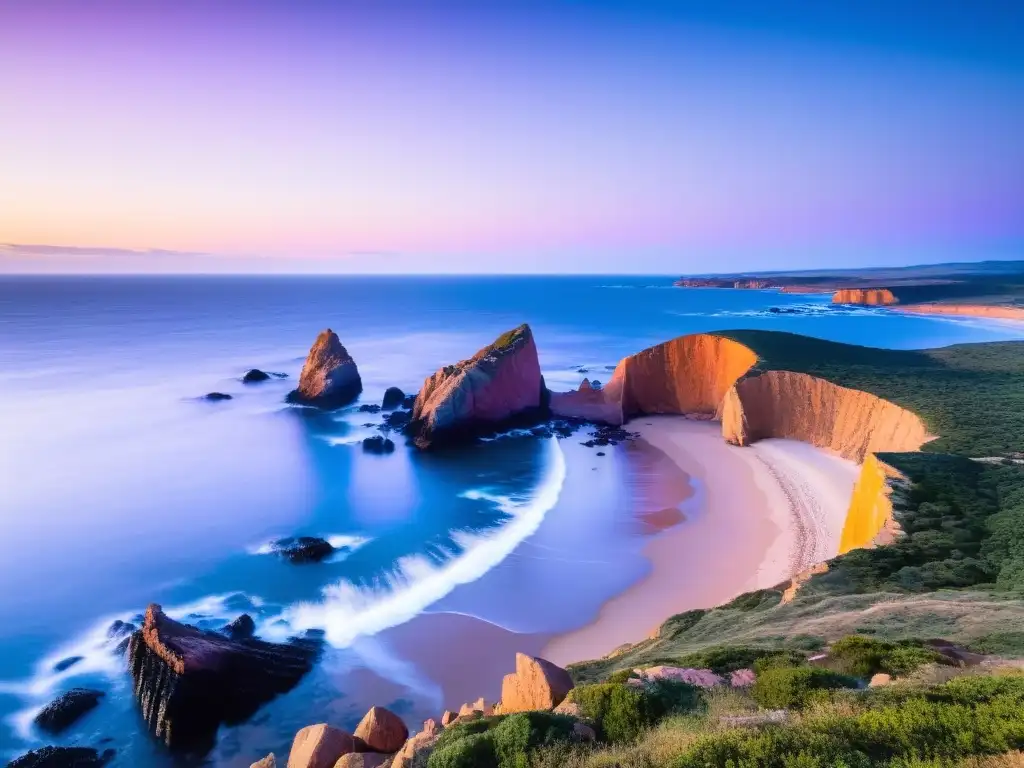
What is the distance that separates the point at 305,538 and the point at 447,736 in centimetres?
1728

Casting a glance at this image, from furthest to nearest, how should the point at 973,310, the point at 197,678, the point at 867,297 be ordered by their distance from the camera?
1. the point at 867,297
2. the point at 973,310
3. the point at 197,678

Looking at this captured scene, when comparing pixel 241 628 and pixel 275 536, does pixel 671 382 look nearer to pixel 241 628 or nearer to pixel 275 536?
pixel 275 536

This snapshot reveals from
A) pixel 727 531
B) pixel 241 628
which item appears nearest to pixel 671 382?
pixel 727 531

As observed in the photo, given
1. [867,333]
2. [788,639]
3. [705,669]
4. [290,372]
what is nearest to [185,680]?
[705,669]

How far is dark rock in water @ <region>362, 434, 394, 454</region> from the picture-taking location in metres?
36.8

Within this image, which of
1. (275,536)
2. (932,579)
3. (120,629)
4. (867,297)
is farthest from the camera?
(867,297)

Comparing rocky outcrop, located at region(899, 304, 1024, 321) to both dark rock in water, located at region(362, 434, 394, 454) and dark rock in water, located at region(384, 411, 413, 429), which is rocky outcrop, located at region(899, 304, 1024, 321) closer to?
dark rock in water, located at region(384, 411, 413, 429)

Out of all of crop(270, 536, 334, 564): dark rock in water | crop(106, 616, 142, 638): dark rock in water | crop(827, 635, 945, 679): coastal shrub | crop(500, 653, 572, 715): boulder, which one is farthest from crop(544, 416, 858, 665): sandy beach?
crop(106, 616, 142, 638): dark rock in water

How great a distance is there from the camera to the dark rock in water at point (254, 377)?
56.2 m

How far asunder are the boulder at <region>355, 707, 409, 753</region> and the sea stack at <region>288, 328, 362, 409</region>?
3876 centimetres

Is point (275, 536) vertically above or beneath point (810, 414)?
beneath

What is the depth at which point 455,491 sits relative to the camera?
30.6 m

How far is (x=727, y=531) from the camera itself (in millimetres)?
24297

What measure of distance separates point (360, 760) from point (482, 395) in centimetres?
3047
